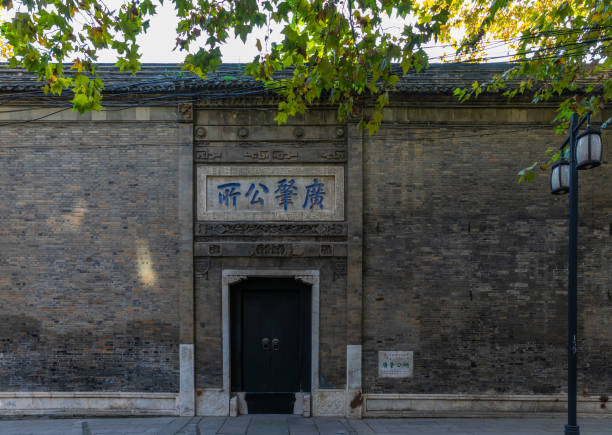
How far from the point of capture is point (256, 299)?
6930 millimetres

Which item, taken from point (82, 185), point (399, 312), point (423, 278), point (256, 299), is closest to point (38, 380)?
point (82, 185)

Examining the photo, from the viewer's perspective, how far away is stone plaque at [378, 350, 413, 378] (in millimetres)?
6621

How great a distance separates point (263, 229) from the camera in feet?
22.1

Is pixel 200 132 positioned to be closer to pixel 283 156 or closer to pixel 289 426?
pixel 283 156

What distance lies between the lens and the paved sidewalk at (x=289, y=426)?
5969 millimetres

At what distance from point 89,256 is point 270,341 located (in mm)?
3549

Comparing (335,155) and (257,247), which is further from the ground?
(335,155)

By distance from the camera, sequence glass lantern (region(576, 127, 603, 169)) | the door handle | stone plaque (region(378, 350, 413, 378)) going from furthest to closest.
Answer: the door handle
stone plaque (region(378, 350, 413, 378))
glass lantern (region(576, 127, 603, 169))

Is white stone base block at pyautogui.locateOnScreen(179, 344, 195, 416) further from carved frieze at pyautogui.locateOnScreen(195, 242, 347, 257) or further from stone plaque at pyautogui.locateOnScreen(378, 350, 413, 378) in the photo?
stone plaque at pyautogui.locateOnScreen(378, 350, 413, 378)

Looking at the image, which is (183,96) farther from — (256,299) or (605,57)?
(605,57)

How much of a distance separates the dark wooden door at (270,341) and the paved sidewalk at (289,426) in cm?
44

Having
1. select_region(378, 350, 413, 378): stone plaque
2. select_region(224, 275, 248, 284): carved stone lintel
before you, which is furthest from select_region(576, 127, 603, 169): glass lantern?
select_region(224, 275, 248, 284): carved stone lintel

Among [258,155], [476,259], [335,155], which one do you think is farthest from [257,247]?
[476,259]

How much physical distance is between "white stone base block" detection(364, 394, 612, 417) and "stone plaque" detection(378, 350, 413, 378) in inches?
13.9
